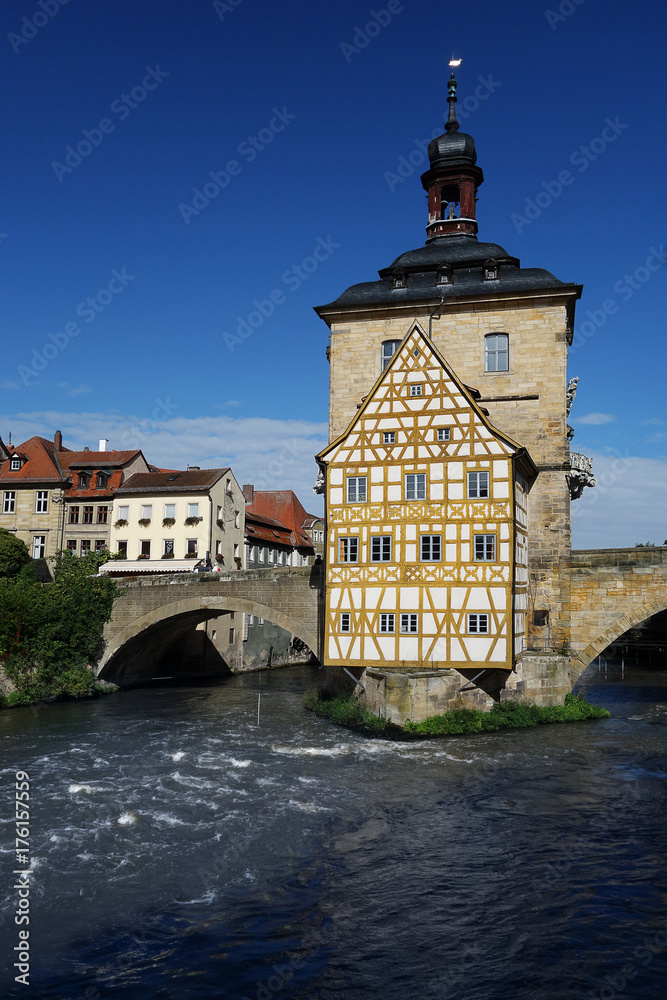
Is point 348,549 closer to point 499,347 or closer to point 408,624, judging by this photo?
point 408,624

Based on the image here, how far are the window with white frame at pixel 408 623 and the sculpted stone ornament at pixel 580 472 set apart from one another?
9.39 metres

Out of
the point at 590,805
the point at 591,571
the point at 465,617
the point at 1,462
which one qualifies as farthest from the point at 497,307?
the point at 1,462

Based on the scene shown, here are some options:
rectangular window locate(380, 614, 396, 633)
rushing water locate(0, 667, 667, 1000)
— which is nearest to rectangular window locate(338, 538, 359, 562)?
A: rectangular window locate(380, 614, 396, 633)

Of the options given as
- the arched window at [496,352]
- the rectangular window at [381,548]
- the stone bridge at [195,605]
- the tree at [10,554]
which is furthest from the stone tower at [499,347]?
the tree at [10,554]

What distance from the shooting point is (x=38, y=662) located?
32.2 metres

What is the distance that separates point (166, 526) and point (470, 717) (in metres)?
23.0

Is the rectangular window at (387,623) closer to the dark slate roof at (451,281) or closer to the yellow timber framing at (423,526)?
the yellow timber framing at (423,526)

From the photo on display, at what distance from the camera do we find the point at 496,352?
31.8 metres

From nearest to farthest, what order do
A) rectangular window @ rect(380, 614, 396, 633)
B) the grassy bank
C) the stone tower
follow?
the grassy bank
rectangular window @ rect(380, 614, 396, 633)
the stone tower

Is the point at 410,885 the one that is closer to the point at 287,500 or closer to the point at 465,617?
the point at 465,617

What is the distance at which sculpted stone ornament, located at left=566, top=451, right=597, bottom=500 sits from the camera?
A: 31.0 m

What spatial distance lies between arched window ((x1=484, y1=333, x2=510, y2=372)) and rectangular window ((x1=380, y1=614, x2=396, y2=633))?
38.5 feet

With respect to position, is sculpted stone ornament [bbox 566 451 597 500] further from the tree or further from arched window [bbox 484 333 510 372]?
the tree

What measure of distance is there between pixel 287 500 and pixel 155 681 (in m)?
26.0
